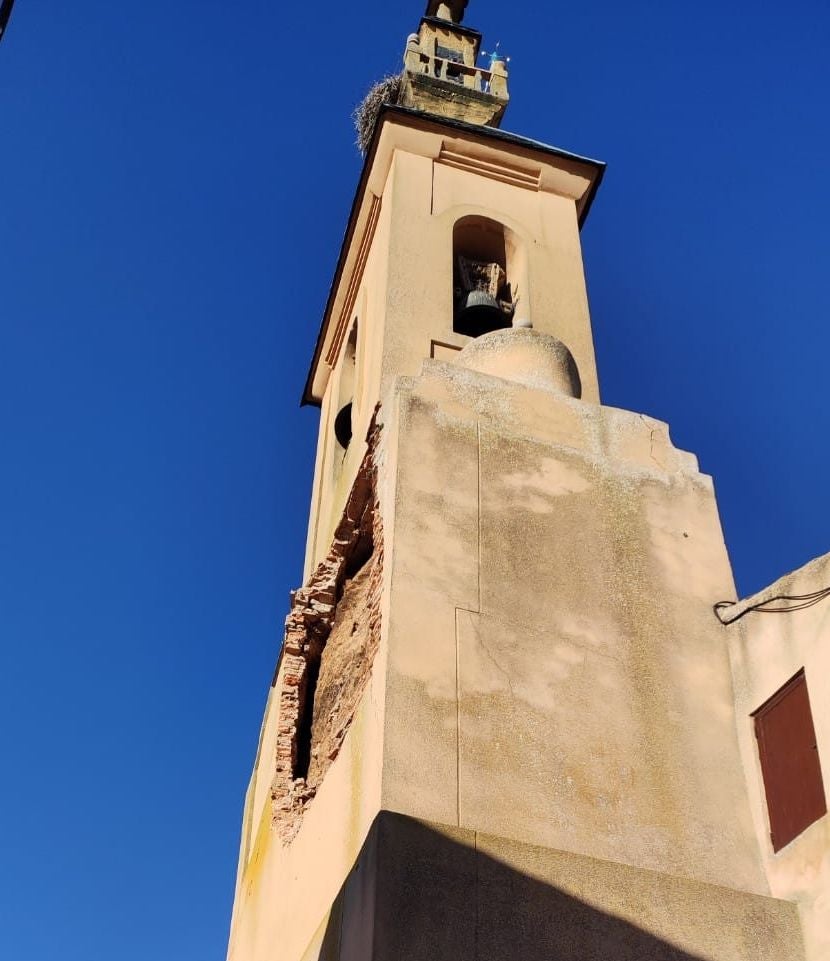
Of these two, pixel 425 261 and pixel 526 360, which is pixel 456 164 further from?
pixel 526 360

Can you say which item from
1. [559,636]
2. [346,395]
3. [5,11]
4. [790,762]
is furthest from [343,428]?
[5,11]

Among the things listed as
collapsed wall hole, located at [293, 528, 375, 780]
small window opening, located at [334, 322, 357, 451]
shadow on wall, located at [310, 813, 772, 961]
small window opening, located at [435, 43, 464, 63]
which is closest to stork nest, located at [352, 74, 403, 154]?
small window opening, located at [435, 43, 464, 63]

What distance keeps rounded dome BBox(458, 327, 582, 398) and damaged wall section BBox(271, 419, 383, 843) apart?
1313 mm

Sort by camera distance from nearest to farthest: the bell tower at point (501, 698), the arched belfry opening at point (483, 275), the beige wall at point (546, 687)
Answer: the bell tower at point (501, 698), the beige wall at point (546, 687), the arched belfry opening at point (483, 275)

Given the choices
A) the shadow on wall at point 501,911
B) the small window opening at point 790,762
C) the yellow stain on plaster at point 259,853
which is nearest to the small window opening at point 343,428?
the yellow stain on plaster at point 259,853

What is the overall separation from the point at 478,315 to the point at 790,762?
246 inches

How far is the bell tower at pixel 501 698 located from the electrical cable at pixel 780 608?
0.10 metres

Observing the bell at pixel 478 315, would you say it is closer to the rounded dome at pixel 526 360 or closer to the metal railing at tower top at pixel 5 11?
the rounded dome at pixel 526 360

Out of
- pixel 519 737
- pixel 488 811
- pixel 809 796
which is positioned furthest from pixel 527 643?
pixel 809 796

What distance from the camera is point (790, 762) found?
7.26 m

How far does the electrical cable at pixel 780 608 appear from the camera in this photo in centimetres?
748

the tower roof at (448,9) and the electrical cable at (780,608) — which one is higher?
the tower roof at (448,9)

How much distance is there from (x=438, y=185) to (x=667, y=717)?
24.5ft

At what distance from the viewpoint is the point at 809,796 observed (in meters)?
7.01
